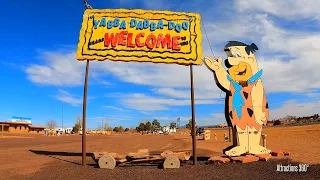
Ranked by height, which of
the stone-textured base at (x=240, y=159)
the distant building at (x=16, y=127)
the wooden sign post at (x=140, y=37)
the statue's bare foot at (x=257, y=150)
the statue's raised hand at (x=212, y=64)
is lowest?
the distant building at (x=16, y=127)

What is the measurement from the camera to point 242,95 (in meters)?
13.5

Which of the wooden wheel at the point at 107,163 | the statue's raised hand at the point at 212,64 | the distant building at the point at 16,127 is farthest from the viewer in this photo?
the distant building at the point at 16,127

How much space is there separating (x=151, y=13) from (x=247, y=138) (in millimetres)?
7443

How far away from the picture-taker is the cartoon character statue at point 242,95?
13.2m

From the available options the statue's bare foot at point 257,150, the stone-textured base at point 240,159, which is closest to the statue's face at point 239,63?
the statue's bare foot at point 257,150

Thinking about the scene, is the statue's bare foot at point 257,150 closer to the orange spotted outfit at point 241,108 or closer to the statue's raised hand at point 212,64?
the orange spotted outfit at point 241,108

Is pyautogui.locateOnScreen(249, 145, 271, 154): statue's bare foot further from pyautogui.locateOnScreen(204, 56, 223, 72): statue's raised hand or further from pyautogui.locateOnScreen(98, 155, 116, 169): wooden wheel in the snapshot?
pyautogui.locateOnScreen(98, 155, 116, 169): wooden wheel

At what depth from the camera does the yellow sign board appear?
13219 millimetres

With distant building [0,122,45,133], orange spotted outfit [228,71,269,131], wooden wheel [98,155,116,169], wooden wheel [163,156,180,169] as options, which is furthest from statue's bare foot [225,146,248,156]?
distant building [0,122,45,133]

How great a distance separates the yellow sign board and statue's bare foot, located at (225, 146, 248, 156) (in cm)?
428

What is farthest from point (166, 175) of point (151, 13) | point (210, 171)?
point (151, 13)

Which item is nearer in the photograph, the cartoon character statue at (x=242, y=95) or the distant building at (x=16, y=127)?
the cartoon character statue at (x=242, y=95)

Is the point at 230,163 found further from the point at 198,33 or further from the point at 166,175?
the point at 198,33

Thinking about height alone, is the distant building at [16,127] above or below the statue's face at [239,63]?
below
